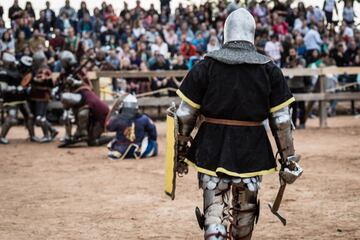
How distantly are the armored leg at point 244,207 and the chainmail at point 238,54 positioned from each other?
30.2 inches

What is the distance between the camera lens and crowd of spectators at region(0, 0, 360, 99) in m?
18.9

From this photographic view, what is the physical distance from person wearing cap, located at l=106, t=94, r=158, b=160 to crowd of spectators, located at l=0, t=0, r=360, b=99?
20.2 ft

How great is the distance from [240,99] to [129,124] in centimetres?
696

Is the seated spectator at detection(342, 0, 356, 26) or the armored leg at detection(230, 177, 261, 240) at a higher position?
the armored leg at detection(230, 177, 261, 240)

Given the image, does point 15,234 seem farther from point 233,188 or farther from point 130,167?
point 130,167

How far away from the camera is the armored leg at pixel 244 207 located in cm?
491

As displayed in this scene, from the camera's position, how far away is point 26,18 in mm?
20375

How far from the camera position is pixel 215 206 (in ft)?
15.8

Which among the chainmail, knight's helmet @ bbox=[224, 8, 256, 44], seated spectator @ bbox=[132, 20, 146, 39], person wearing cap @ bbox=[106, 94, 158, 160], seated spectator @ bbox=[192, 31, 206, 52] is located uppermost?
knight's helmet @ bbox=[224, 8, 256, 44]

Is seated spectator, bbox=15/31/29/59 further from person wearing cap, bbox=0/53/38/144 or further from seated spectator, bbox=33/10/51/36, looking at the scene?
person wearing cap, bbox=0/53/38/144

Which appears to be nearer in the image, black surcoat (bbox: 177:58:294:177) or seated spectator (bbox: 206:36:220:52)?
black surcoat (bbox: 177:58:294:177)

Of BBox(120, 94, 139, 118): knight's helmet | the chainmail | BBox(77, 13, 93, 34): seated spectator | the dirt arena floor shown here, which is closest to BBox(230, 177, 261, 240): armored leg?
the chainmail

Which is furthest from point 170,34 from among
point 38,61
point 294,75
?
point 38,61

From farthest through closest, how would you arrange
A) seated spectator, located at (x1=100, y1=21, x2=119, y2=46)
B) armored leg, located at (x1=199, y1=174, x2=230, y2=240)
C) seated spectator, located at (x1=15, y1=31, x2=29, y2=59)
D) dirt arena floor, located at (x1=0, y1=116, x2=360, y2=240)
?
seated spectator, located at (x1=100, y1=21, x2=119, y2=46), seated spectator, located at (x1=15, y1=31, x2=29, y2=59), dirt arena floor, located at (x1=0, y1=116, x2=360, y2=240), armored leg, located at (x1=199, y1=174, x2=230, y2=240)
